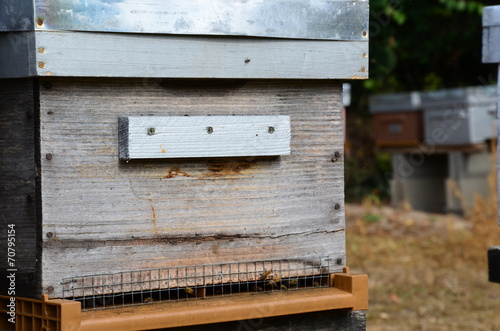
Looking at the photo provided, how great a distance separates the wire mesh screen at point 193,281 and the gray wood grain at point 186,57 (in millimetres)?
513

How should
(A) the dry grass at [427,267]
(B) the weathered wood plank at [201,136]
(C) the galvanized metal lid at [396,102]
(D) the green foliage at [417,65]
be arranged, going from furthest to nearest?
(D) the green foliage at [417,65] → (C) the galvanized metal lid at [396,102] → (A) the dry grass at [427,267] → (B) the weathered wood plank at [201,136]

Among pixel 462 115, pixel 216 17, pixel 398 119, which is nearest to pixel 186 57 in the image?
pixel 216 17

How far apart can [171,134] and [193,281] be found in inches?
15.9

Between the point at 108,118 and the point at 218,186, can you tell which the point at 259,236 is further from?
the point at 108,118

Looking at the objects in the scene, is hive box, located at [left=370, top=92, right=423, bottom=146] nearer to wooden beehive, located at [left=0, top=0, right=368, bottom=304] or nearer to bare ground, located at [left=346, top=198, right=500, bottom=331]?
bare ground, located at [left=346, top=198, right=500, bottom=331]

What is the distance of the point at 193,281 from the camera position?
6.46ft

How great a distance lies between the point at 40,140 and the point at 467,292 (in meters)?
4.00

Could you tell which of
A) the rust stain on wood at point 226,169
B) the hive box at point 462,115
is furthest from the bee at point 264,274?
the hive box at point 462,115

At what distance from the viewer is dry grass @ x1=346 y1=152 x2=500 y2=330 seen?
15.0 feet

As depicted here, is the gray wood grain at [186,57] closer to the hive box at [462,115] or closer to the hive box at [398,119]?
the hive box at [462,115]

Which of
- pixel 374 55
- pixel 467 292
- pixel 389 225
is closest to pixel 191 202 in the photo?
pixel 467 292

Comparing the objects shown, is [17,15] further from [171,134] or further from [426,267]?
[426,267]

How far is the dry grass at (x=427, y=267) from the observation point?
4.58 metres

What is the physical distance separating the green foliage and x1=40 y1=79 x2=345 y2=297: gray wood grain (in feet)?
23.2
